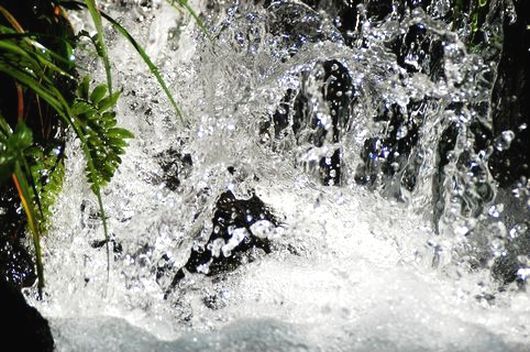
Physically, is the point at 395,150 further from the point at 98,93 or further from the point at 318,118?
the point at 98,93

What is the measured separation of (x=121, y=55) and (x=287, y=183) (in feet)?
3.16

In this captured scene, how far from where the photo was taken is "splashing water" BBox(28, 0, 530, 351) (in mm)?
1718

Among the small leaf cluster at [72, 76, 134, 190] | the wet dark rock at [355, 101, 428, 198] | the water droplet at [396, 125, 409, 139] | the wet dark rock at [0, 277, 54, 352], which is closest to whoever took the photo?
the wet dark rock at [0, 277, 54, 352]

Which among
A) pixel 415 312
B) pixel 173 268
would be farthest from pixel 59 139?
pixel 415 312

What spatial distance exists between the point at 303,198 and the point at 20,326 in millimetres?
1033

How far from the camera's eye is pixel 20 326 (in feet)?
5.37

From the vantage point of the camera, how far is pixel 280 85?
99.8 inches

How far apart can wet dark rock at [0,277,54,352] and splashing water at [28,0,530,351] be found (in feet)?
0.19

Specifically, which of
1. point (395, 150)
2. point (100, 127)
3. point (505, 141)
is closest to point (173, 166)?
point (100, 127)

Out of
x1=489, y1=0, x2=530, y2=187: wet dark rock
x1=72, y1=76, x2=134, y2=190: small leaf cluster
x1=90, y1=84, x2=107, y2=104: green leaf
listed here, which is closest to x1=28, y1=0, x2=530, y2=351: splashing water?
x1=489, y1=0, x2=530, y2=187: wet dark rock

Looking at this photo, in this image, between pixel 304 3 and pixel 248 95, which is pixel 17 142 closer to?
pixel 248 95

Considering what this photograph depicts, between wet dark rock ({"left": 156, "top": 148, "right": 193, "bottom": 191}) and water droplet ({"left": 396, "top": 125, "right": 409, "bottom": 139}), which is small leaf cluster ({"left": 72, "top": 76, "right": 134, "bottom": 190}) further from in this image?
water droplet ({"left": 396, "top": 125, "right": 409, "bottom": 139})

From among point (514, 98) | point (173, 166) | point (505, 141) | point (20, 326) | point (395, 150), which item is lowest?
point (20, 326)

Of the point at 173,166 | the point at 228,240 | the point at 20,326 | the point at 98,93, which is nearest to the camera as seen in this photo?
the point at 20,326
